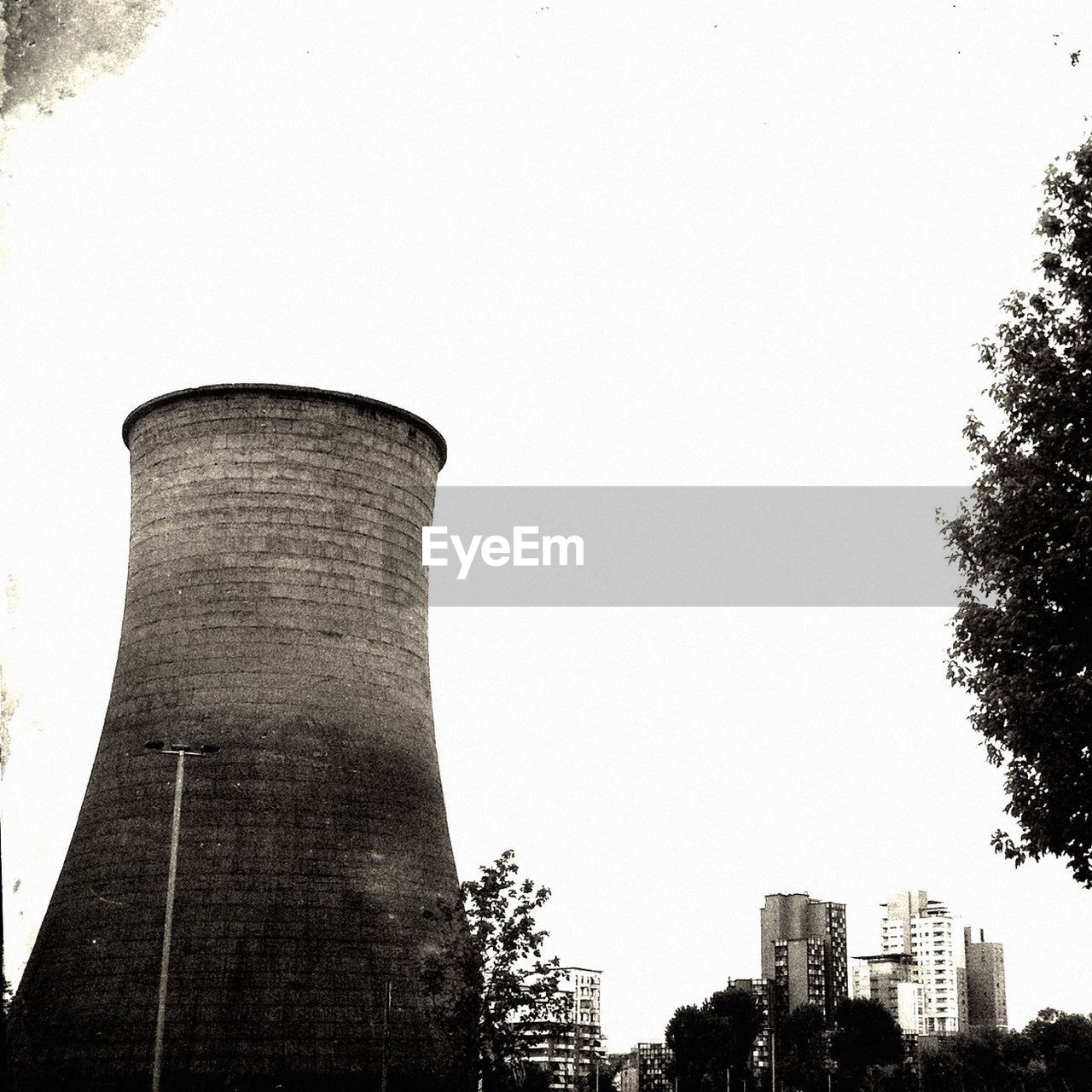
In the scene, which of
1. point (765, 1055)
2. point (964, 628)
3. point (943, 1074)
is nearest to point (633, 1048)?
point (765, 1055)

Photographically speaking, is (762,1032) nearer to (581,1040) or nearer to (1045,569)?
(581,1040)

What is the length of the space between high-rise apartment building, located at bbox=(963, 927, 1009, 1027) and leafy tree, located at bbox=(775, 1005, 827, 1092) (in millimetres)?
46685

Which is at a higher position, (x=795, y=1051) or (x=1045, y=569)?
(x=1045, y=569)

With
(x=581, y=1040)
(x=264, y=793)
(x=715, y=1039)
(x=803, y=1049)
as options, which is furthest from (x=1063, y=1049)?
(x=264, y=793)

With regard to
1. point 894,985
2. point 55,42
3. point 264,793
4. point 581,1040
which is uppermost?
point 55,42

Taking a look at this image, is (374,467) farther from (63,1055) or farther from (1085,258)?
(1085,258)

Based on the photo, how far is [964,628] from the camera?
12008 millimetres

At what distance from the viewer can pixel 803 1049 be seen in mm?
63438

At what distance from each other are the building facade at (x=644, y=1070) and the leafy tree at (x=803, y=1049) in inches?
453

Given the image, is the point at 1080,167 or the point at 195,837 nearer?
the point at 1080,167

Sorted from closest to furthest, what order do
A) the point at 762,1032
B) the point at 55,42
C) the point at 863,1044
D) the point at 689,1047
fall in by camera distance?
1. the point at 55,42
2. the point at 863,1044
3. the point at 689,1047
4. the point at 762,1032

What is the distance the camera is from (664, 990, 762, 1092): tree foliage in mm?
61094

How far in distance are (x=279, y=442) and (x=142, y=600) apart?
174 inches

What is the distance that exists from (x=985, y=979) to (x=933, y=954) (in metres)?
15.4
